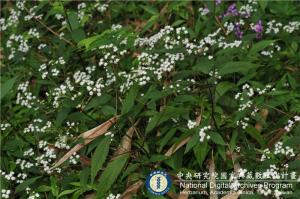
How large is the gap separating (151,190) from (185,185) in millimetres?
342

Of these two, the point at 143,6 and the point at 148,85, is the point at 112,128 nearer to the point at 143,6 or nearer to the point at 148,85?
the point at 148,85

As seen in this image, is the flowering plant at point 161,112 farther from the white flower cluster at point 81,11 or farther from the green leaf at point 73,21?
the white flower cluster at point 81,11

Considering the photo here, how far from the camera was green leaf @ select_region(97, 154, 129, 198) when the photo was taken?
170 inches

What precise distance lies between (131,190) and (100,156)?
17.7 inches

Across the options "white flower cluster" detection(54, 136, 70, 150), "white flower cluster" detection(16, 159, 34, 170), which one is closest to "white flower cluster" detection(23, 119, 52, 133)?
"white flower cluster" detection(54, 136, 70, 150)

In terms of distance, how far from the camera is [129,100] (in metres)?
4.63

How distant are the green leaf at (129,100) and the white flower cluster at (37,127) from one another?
2.84 ft

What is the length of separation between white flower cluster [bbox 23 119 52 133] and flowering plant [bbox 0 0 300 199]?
22 millimetres

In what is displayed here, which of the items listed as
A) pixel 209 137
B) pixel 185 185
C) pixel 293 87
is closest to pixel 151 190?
pixel 185 185

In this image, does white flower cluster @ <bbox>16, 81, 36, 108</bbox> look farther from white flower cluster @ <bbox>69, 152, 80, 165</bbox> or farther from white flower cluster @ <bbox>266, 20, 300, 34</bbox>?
white flower cluster @ <bbox>266, 20, 300, 34</bbox>

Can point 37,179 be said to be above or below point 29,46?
below

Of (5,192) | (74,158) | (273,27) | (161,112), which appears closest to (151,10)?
(273,27)

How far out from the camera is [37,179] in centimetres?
489

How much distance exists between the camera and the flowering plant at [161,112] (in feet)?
14.7
